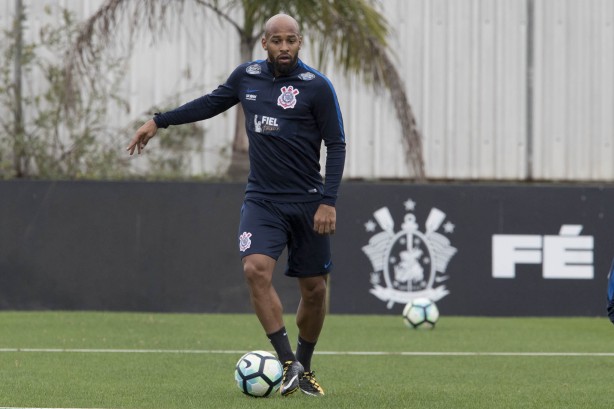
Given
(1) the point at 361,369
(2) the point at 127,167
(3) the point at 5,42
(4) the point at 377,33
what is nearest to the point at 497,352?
(1) the point at 361,369

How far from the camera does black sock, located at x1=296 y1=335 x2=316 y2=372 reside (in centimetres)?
793

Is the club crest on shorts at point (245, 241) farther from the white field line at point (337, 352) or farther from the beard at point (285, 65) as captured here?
the white field line at point (337, 352)

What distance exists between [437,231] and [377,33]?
3209 millimetres

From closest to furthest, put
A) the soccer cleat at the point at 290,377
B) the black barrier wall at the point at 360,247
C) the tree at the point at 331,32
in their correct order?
the soccer cleat at the point at 290,377 → the black barrier wall at the point at 360,247 → the tree at the point at 331,32

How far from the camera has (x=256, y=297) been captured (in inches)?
297

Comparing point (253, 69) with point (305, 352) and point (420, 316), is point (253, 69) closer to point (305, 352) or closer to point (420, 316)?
point (305, 352)

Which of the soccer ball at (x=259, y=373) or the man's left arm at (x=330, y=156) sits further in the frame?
the man's left arm at (x=330, y=156)

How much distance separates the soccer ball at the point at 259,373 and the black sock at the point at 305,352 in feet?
1.69

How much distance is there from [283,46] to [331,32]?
32.3 ft

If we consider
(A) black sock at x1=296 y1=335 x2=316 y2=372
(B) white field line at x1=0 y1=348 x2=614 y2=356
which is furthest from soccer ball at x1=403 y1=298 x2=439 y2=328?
(A) black sock at x1=296 y1=335 x2=316 y2=372

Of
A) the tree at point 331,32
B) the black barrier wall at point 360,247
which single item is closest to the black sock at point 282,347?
the black barrier wall at point 360,247

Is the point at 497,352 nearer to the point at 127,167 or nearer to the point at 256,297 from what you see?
the point at 256,297

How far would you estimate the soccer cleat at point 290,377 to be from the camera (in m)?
7.48

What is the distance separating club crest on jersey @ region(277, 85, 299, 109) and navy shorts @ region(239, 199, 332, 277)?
0.57 metres
